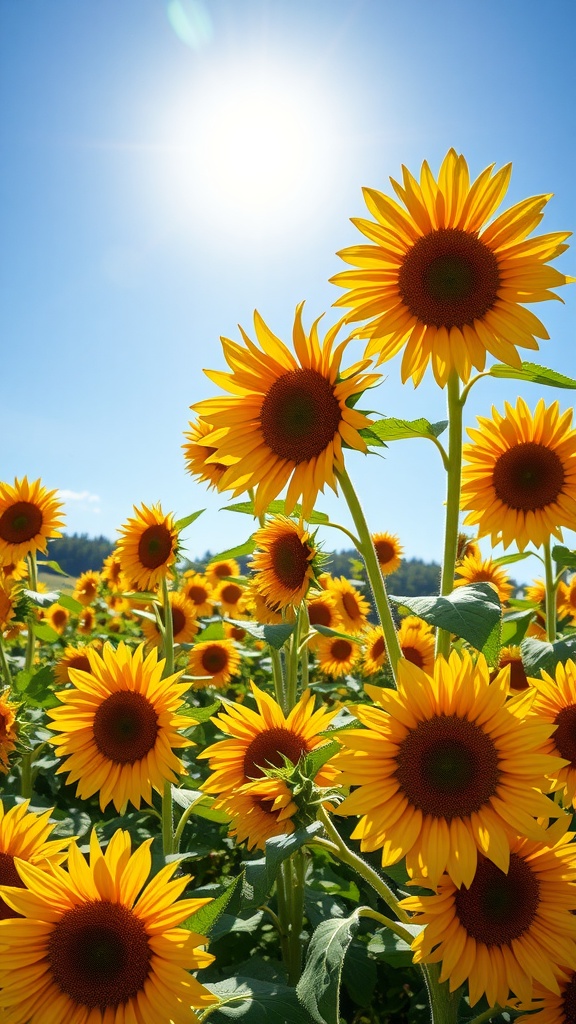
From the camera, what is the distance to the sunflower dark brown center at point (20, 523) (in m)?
5.71

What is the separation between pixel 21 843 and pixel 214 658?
417 centimetres

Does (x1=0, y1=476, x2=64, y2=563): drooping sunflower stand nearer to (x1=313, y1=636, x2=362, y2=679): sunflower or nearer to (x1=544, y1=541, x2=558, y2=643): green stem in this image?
(x1=313, y1=636, x2=362, y2=679): sunflower

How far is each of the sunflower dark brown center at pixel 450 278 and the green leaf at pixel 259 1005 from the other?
6.83ft

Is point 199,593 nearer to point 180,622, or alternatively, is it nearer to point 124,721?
point 180,622

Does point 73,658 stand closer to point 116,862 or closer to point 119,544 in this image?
point 119,544

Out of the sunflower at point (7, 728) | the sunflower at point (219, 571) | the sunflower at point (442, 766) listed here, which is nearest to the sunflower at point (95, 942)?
Answer: the sunflower at point (442, 766)

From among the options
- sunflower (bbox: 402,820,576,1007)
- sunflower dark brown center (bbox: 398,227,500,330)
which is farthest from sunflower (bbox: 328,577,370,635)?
sunflower dark brown center (bbox: 398,227,500,330)

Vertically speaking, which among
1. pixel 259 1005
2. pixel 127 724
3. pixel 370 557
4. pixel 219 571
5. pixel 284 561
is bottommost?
pixel 259 1005

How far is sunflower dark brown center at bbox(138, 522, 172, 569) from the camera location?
15.3 ft

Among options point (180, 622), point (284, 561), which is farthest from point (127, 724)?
point (180, 622)

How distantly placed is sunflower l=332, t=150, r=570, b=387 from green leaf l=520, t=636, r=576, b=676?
5.17 ft

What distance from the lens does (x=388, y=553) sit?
7.20 meters

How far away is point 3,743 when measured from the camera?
390 cm

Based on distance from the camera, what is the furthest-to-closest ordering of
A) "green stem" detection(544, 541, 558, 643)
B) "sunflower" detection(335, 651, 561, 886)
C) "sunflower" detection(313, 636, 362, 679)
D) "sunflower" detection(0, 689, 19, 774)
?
"sunflower" detection(313, 636, 362, 679) < "sunflower" detection(0, 689, 19, 774) < "green stem" detection(544, 541, 558, 643) < "sunflower" detection(335, 651, 561, 886)
